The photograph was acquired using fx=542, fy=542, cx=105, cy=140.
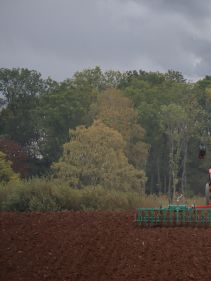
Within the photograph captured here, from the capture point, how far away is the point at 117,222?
11.9m

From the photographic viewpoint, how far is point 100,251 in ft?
29.3

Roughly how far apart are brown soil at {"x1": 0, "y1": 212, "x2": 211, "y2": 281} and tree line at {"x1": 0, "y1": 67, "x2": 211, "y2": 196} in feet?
86.9

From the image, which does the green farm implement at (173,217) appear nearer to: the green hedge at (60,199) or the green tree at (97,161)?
the green hedge at (60,199)

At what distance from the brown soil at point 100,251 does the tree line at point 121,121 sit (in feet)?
86.9

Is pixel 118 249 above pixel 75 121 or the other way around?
the other way around

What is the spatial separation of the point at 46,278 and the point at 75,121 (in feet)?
147

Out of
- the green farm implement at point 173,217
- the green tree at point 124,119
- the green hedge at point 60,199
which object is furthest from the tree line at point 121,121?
the green farm implement at point 173,217

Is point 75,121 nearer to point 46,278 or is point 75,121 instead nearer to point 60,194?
point 60,194

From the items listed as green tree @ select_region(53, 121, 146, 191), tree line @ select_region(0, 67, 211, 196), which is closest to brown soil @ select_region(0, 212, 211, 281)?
green tree @ select_region(53, 121, 146, 191)

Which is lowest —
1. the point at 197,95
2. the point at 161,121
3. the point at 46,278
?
the point at 46,278

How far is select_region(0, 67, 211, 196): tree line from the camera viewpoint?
45.7 meters

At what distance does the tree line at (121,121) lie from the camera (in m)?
45.7

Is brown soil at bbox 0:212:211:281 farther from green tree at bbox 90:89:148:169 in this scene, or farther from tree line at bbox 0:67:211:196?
green tree at bbox 90:89:148:169

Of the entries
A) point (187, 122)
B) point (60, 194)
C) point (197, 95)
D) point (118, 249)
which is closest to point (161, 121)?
point (187, 122)
